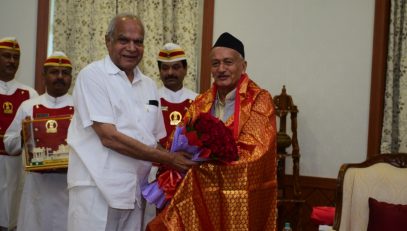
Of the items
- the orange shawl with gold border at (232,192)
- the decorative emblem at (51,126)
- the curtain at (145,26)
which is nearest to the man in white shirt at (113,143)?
the orange shawl with gold border at (232,192)

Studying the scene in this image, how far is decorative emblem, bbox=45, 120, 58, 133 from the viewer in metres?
3.54

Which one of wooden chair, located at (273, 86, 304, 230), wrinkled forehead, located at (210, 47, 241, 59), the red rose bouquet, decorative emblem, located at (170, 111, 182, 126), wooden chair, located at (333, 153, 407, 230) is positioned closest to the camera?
the red rose bouquet

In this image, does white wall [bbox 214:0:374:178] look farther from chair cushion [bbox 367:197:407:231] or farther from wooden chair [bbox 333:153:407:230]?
chair cushion [bbox 367:197:407:231]

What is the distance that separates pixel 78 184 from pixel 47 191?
157 cm

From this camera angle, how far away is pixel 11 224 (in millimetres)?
4398

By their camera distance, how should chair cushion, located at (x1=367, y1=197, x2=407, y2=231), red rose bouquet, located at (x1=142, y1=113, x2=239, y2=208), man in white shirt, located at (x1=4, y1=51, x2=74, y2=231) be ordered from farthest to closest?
man in white shirt, located at (x1=4, y1=51, x2=74, y2=231)
chair cushion, located at (x1=367, y1=197, x2=407, y2=231)
red rose bouquet, located at (x1=142, y1=113, x2=239, y2=208)

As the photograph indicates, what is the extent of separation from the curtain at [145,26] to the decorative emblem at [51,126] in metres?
1.85

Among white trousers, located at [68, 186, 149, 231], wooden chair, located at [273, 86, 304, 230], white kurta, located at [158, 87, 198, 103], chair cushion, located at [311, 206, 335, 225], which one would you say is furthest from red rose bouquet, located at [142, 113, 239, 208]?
wooden chair, located at [273, 86, 304, 230]

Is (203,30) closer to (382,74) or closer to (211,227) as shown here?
(382,74)

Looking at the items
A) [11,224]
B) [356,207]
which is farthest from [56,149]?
[356,207]

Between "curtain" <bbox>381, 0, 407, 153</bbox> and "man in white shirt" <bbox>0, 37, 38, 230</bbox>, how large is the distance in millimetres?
3257

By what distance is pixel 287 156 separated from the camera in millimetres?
4867

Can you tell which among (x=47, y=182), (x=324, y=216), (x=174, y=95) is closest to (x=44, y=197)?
(x=47, y=182)

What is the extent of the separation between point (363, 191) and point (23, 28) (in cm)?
413
